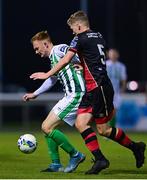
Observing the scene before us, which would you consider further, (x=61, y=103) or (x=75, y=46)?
(x=61, y=103)

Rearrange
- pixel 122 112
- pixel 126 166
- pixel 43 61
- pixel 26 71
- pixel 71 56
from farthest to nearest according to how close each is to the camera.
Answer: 1. pixel 26 71
2. pixel 43 61
3. pixel 122 112
4. pixel 126 166
5. pixel 71 56

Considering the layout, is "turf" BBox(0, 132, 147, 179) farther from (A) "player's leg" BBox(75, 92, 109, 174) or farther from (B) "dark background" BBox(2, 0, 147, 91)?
(B) "dark background" BBox(2, 0, 147, 91)

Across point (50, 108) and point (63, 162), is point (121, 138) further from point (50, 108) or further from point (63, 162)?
point (50, 108)

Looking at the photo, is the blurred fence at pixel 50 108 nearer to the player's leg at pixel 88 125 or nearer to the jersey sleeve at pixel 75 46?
the player's leg at pixel 88 125

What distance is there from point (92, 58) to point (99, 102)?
23.8 inches

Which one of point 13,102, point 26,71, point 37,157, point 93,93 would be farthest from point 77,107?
point 26,71

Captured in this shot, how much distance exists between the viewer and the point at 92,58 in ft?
41.9

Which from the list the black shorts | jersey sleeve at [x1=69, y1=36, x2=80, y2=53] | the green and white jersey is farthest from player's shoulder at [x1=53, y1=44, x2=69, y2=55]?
the black shorts

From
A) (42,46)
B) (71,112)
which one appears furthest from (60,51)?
(71,112)

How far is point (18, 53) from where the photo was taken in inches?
Answer: 1652

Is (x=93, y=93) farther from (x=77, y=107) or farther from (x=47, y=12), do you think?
(x=47, y=12)

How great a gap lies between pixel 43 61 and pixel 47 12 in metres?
4.27

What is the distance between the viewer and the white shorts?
1313cm

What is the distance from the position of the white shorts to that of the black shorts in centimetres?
33
